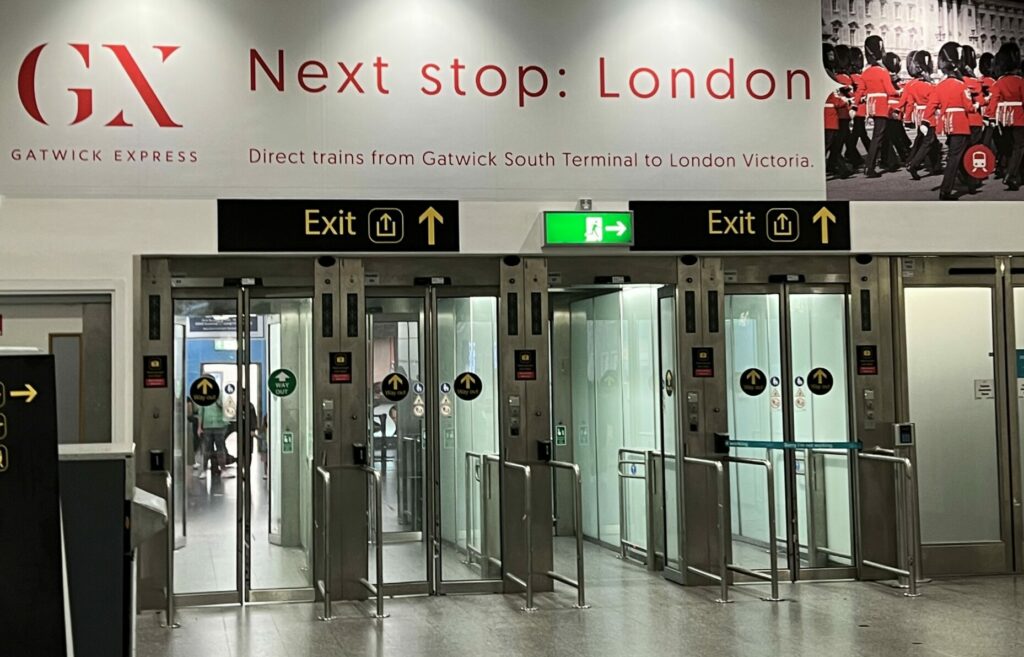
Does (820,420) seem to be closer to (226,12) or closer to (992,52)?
(992,52)

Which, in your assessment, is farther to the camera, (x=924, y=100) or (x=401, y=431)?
(x=924, y=100)

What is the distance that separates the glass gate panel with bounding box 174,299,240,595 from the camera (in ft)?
26.0

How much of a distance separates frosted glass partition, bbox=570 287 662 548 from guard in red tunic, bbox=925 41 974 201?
92.1 inches

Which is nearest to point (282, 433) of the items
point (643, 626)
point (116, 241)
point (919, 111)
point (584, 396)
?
point (116, 241)

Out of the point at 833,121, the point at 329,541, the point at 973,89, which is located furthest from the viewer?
the point at 973,89

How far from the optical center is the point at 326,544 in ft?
24.7

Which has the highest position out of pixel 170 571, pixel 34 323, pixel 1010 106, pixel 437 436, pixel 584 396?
pixel 1010 106

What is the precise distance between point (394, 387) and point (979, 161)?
14.8ft

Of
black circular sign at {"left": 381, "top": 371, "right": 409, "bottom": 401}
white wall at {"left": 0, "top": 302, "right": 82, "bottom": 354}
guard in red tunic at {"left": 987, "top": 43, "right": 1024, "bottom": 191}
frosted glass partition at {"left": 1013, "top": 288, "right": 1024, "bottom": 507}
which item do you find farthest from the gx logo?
frosted glass partition at {"left": 1013, "top": 288, "right": 1024, "bottom": 507}

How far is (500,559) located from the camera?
8.16 m

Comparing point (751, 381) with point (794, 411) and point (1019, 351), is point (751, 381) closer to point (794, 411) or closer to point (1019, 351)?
point (794, 411)

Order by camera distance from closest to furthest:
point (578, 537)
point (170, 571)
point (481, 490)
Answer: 1. point (170, 571)
2. point (578, 537)
3. point (481, 490)

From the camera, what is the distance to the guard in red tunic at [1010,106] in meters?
8.73

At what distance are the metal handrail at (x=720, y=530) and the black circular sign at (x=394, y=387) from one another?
2.01m
